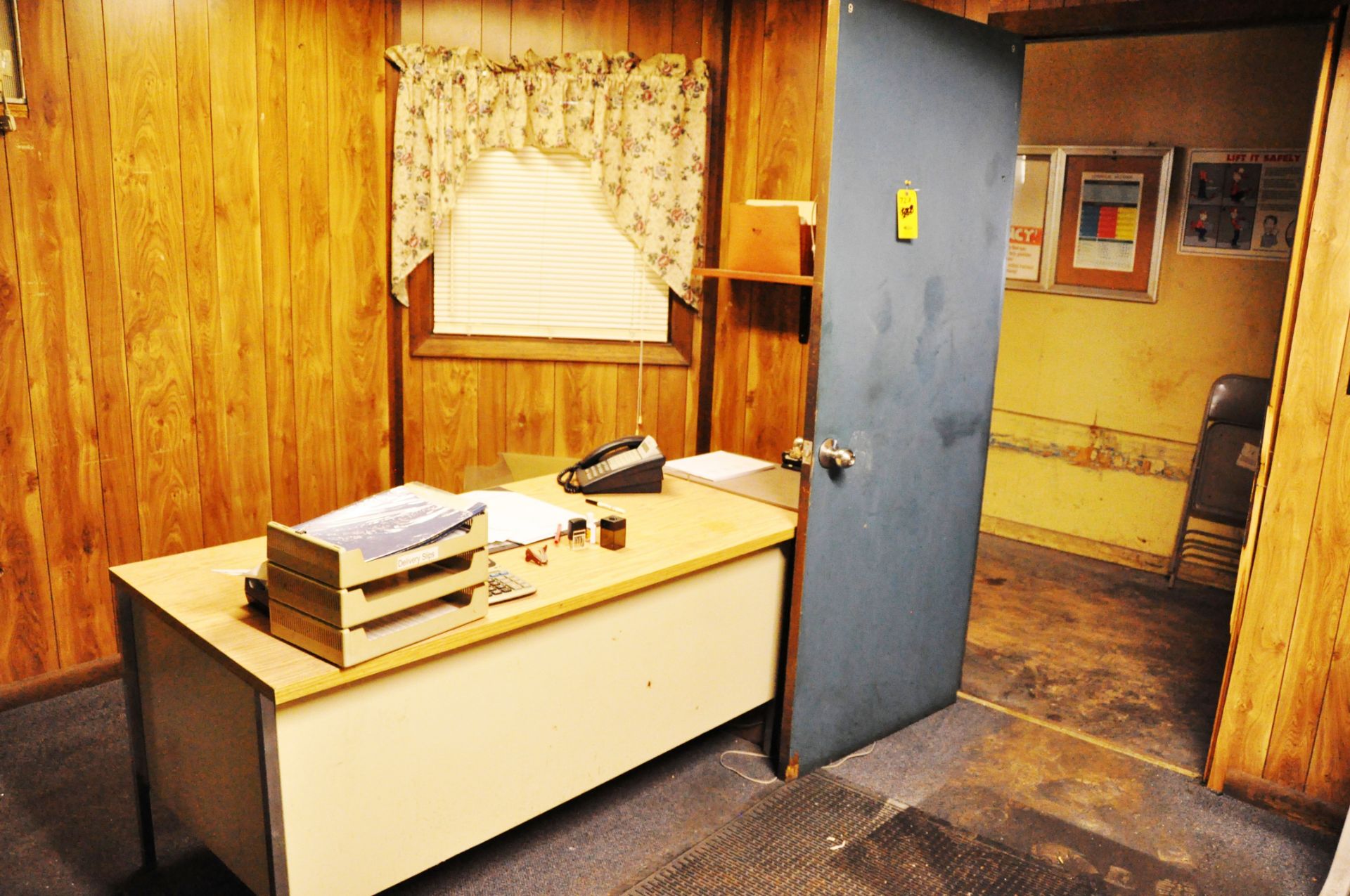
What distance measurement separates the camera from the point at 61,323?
310 centimetres

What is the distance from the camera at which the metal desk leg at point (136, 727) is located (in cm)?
227

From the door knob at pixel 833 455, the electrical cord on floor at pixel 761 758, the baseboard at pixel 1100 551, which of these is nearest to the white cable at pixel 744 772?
the electrical cord on floor at pixel 761 758

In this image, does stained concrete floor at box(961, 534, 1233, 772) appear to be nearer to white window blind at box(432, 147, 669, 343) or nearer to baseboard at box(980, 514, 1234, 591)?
baseboard at box(980, 514, 1234, 591)

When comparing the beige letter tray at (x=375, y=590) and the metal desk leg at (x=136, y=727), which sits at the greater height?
the beige letter tray at (x=375, y=590)

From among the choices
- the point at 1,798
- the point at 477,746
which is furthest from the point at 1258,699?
the point at 1,798

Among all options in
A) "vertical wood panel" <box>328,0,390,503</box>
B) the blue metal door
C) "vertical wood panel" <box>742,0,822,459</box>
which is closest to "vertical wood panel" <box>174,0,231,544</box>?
"vertical wood panel" <box>328,0,390,503</box>

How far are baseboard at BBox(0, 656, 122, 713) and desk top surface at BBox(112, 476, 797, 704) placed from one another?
4.20ft

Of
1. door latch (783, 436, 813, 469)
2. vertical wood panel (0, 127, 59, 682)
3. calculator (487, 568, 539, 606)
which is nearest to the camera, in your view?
calculator (487, 568, 539, 606)

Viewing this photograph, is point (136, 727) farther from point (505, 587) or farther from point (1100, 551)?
point (1100, 551)

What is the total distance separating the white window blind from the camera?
3902mm

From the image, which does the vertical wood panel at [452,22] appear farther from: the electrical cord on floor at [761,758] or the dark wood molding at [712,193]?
the electrical cord on floor at [761,758]

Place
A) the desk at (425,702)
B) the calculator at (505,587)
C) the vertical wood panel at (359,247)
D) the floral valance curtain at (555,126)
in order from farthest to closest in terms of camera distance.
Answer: the floral valance curtain at (555,126) → the vertical wood panel at (359,247) → the calculator at (505,587) → the desk at (425,702)

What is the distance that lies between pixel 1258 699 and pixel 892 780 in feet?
3.42

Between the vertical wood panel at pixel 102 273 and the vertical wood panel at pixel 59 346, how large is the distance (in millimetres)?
24
